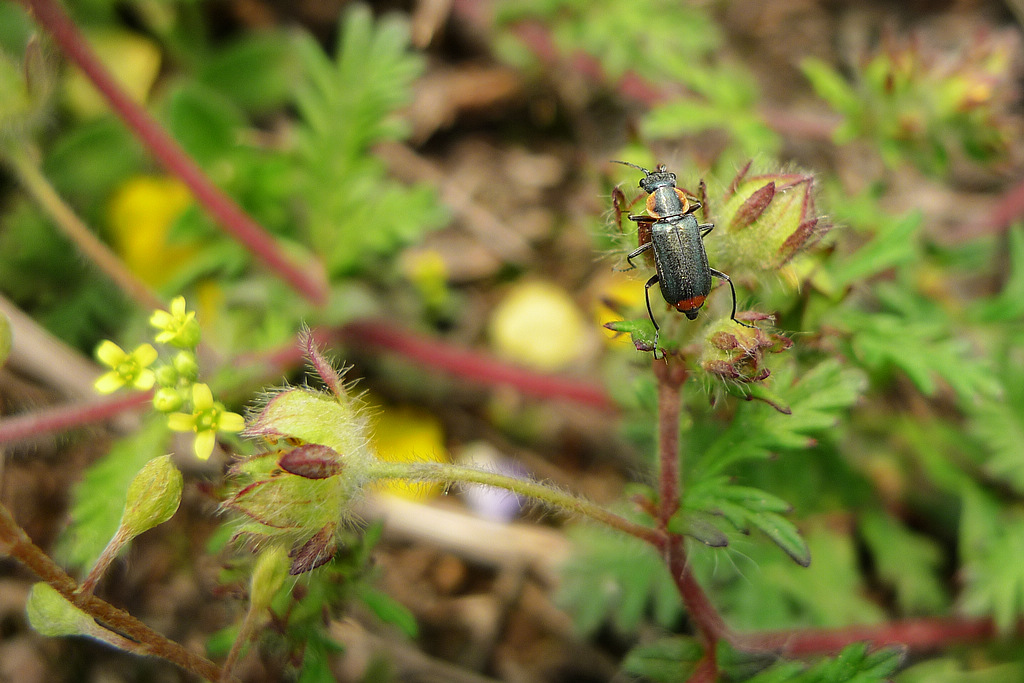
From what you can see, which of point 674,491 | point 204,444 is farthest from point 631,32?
point 204,444

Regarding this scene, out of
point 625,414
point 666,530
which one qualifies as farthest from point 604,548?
point 666,530

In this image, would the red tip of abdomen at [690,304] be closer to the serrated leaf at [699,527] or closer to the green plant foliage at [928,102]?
the serrated leaf at [699,527]

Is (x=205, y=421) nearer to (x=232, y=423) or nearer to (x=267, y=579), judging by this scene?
(x=232, y=423)

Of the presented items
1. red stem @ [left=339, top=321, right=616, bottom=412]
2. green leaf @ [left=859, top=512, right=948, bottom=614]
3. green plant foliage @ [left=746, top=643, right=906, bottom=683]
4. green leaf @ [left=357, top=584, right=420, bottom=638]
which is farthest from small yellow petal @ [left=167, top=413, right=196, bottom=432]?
green leaf @ [left=859, top=512, right=948, bottom=614]

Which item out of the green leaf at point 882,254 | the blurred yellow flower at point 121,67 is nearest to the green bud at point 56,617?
the green leaf at point 882,254

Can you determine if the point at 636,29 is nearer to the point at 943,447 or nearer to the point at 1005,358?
the point at 1005,358

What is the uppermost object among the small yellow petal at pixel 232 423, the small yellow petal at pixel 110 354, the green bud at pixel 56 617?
the small yellow petal at pixel 110 354
